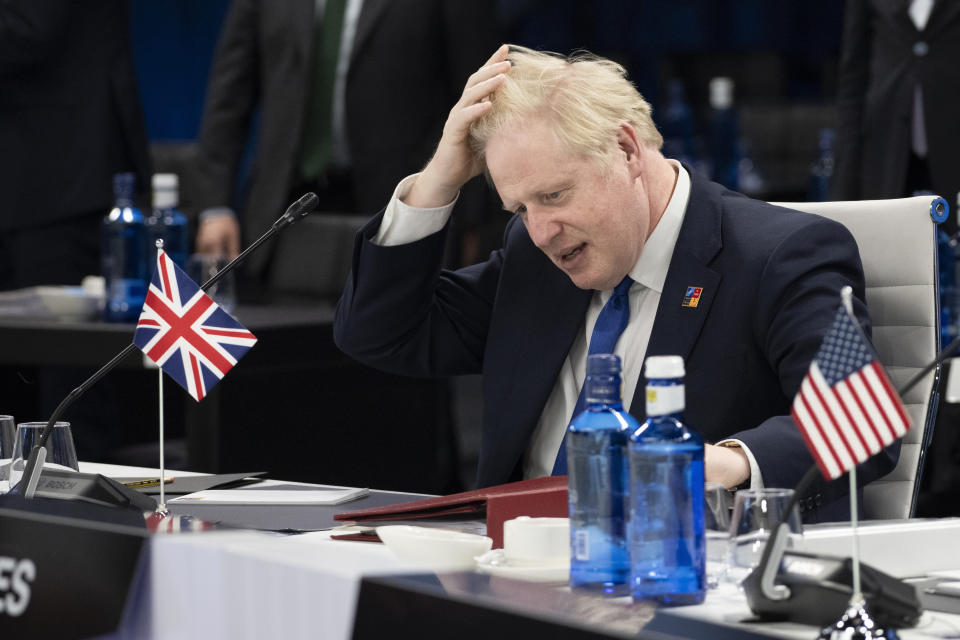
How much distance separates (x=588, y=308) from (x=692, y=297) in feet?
0.58

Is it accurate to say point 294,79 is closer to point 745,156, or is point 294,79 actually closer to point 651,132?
point 651,132

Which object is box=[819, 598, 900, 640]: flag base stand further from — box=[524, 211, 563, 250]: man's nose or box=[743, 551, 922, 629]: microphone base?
box=[524, 211, 563, 250]: man's nose

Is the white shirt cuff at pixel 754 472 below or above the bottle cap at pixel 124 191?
below

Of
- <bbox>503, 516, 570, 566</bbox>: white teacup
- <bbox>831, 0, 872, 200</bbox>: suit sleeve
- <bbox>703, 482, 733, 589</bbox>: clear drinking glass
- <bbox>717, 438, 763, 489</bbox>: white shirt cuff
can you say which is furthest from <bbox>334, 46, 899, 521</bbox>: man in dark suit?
<bbox>831, 0, 872, 200</bbox>: suit sleeve

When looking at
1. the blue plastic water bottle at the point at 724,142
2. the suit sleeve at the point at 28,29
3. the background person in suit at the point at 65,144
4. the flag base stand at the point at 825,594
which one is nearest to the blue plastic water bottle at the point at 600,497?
the flag base stand at the point at 825,594

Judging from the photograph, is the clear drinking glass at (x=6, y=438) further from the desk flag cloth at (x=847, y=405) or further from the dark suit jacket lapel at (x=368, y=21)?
the dark suit jacket lapel at (x=368, y=21)

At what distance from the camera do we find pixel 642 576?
1167mm

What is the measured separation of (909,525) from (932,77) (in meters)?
2.12

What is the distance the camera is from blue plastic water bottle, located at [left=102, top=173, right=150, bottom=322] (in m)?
3.17

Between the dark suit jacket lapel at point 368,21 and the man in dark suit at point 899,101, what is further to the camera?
the dark suit jacket lapel at point 368,21

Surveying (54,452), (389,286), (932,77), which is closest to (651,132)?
(389,286)

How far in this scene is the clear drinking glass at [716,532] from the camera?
50.6 inches

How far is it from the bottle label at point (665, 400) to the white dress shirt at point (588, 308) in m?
0.67

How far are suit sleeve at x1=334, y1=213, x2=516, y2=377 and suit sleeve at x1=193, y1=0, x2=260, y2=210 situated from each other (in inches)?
73.3
